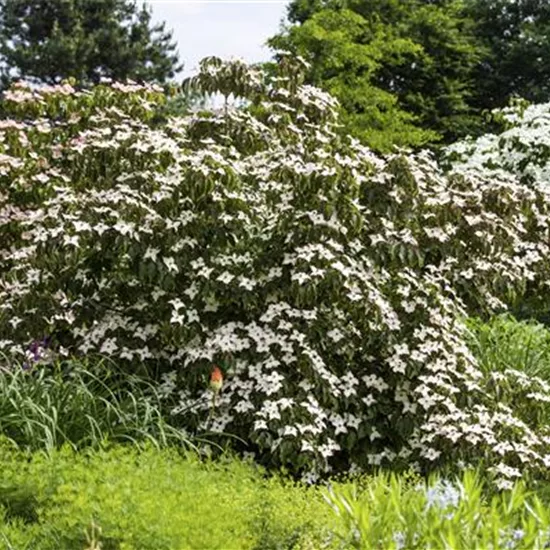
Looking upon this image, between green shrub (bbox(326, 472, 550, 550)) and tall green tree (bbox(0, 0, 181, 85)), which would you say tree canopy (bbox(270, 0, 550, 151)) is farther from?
green shrub (bbox(326, 472, 550, 550))

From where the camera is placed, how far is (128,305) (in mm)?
5867

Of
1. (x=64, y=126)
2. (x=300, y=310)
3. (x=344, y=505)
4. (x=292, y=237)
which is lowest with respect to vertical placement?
(x=344, y=505)

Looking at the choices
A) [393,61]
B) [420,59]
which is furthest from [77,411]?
[420,59]

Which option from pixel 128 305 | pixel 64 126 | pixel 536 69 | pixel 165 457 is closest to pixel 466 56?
pixel 536 69

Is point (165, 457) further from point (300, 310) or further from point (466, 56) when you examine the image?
point (466, 56)

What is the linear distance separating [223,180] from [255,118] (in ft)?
3.91

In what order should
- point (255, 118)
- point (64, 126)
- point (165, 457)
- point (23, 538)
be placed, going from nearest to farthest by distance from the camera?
point (23, 538), point (165, 457), point (255, 118), point (64, 126)

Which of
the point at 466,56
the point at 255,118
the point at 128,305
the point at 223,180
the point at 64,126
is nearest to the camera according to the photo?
the point at 223,180

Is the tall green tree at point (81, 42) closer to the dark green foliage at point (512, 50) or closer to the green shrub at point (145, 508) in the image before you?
the dark green foliage at point (512, 50)

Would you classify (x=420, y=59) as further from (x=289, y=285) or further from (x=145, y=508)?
(x=145, y=508)

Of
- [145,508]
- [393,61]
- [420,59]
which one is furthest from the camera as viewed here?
[420,59]

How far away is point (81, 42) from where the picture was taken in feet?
76.9

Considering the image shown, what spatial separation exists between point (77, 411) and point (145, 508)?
1700 millimetres

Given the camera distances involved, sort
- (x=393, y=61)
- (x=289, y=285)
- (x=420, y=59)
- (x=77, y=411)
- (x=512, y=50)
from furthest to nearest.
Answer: (x=512, y=50)
(x=420, y=59)
(x=393, y=61)
(x=289, y=285)
(x=77, y=411)
